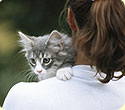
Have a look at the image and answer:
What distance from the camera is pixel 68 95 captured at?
1324 mm

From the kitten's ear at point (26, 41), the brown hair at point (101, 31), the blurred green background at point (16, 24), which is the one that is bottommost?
the blurred green background at point (16, 24)

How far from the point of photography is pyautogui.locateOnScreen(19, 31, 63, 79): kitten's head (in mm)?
1847

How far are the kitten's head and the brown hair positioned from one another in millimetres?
484

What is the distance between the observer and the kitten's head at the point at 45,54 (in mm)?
1847

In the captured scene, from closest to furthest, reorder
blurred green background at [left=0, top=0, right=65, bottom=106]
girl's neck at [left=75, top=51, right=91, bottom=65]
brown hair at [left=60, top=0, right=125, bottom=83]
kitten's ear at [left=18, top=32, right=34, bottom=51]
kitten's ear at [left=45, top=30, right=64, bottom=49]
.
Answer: brown hair at [left=60, top=0, right=125, bottom=83] < girl's neck at [left=75, top=51, right=91, bottom=65] < kitten's ear at [left=45, top=30, right=64, bottom=49] < kitten's ear at [left=18, top=32, right=34, bottom=51] < blurred green background at [left=0, top=0, right=65, bottom=106]

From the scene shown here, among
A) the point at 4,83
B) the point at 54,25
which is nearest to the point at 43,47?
the point at 54,25

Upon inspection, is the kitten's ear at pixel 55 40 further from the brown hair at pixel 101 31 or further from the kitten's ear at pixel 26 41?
the brown hair at pixel 101 31

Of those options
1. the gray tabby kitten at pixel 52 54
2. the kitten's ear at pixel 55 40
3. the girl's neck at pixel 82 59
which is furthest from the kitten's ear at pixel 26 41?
the girl's neck at pixel 82 59

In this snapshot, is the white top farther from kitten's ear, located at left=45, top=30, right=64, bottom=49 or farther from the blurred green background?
the blurred green background

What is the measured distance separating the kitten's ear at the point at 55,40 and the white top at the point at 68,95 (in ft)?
1.40

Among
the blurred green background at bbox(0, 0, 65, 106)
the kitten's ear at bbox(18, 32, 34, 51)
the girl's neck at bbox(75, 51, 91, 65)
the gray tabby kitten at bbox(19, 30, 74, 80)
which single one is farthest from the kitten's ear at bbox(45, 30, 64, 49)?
the blurred green background at bbox(0, 0, 65, 106)

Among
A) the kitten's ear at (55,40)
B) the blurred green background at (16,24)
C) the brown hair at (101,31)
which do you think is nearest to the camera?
the brown hair at (101,31)

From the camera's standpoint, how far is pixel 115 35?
132 centimetres

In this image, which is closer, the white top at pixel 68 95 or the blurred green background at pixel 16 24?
the white top at pixel 68 95
